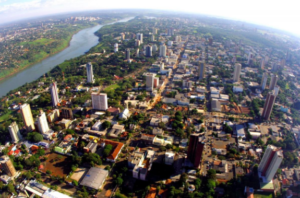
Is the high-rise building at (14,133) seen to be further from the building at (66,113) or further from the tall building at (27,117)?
the building at (66,113)

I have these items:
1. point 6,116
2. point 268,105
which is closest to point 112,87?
point 6,116

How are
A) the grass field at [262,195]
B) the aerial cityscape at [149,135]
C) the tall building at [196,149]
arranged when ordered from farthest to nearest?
1. the tall building at [196,149]
2. the aerial cityscape at [149,135]
3. the grass field at [262,195]

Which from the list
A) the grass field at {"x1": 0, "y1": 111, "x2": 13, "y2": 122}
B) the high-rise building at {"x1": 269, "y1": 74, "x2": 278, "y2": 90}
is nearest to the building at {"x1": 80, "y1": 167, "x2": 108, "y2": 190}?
the grass field at {"x1": 0, "y1": 111, "x2": 13, "y2": 122}

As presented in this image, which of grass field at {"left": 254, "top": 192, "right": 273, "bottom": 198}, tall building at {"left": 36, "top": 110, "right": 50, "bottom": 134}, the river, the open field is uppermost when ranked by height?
tall building at {"left": 36, "top": 110, "right": 50, "bottom": 134}

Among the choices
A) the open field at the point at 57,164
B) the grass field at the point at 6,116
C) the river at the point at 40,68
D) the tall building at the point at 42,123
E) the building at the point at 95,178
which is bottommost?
the river at the point at 40,68

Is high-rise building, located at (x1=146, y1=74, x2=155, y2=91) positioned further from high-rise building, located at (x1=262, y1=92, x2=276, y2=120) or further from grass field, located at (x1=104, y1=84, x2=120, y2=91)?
high-rise building, located at (x1=262, y1=92, x2=276, y2=120)

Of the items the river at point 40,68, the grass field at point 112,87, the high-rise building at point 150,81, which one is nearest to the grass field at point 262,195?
the high-rise building at point 150,81

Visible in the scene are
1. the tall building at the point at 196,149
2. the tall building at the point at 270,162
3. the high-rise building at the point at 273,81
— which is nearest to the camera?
the tall building at the point at 270,162
